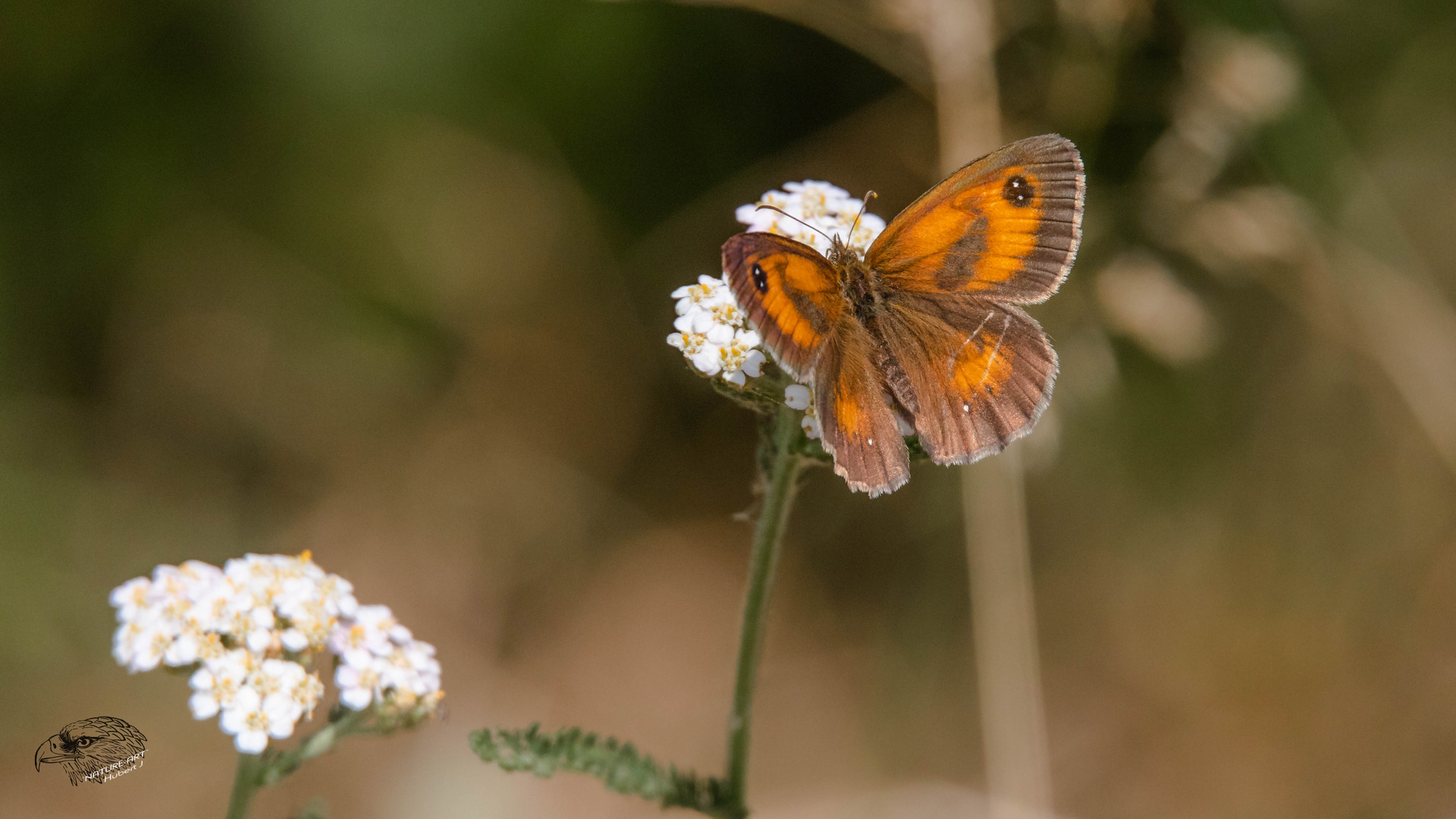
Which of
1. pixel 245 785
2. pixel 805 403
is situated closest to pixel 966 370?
pixel 805 403

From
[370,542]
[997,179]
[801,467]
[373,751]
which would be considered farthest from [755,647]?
[370,542]

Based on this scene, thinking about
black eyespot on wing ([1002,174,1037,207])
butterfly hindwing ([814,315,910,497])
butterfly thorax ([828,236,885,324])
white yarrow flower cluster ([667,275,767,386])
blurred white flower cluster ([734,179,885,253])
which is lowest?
butterfly hindwing ([814,315,910,497])

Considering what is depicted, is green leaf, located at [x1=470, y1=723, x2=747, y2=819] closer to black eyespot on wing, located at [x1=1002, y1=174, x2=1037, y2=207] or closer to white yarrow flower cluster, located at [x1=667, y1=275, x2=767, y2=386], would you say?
white yarrow flower cluster, located at [x1=667, y1=275, x2=767, y2=386]

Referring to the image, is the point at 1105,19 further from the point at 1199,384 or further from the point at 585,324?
the point at 585,324

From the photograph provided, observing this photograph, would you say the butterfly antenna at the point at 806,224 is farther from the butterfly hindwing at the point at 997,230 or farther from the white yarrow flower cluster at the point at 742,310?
the butterfly hindwing at the point at 997,230

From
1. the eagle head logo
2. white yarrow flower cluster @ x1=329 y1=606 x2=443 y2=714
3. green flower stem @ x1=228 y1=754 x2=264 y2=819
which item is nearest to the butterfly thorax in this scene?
white yarrow flower cluster @ x1=329 y1=606 x2=443 y2=714

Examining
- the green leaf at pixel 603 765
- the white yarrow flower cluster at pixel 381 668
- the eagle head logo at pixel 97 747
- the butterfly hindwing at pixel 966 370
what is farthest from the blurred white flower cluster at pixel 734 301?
the eagle head logo at pixel 97 747
